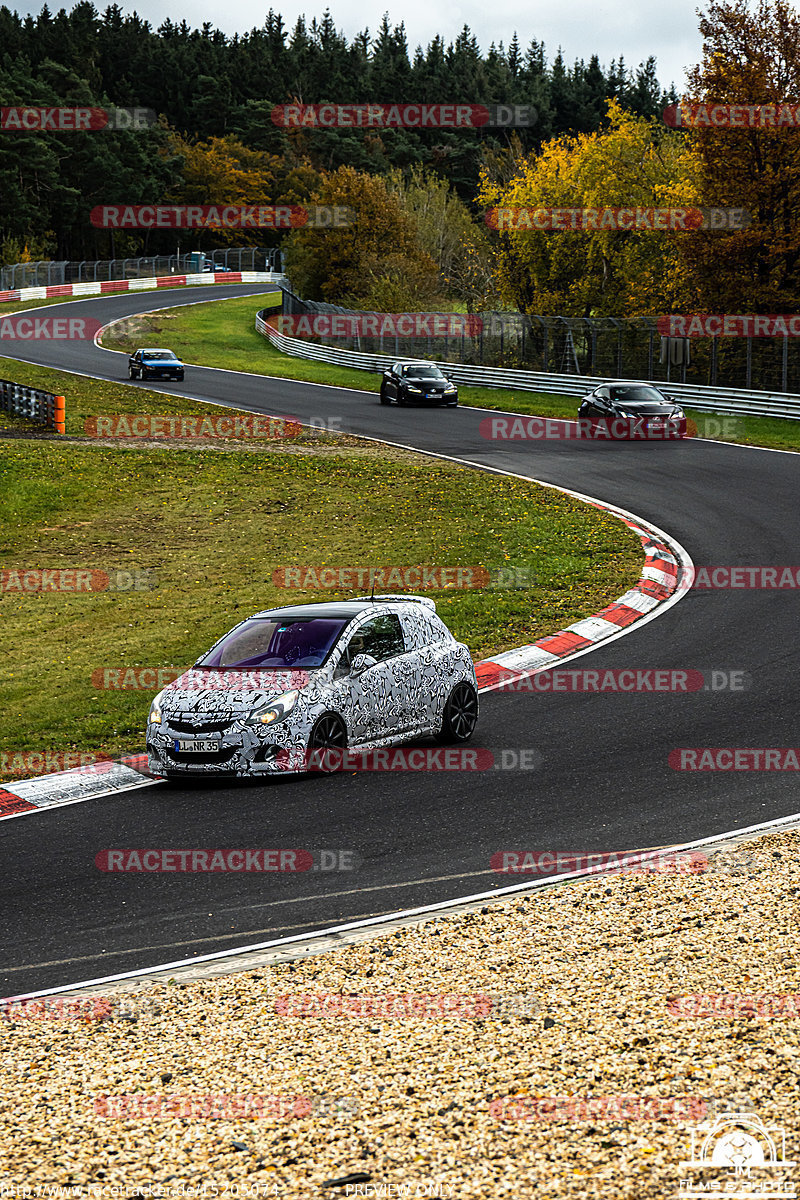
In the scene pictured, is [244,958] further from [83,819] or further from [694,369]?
[694,369]

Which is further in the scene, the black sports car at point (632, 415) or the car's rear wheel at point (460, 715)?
the black sports car at point (632, 415)

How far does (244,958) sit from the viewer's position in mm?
7449

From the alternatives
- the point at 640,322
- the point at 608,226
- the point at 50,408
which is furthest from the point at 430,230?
the point at 50,408

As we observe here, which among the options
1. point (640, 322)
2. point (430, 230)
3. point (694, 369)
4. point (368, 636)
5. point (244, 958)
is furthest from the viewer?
point (430, 230)

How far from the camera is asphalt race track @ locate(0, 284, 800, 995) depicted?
26.8 feet

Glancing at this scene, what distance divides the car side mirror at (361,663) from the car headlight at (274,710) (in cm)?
78

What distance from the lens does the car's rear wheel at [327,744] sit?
1161 cm

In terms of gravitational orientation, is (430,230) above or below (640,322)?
above

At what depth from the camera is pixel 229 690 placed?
1189 cm

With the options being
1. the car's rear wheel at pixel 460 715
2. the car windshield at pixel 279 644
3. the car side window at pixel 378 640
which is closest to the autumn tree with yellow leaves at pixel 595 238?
the car's rear wheel at pixel 460 715

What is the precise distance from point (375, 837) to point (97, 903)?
217 cm

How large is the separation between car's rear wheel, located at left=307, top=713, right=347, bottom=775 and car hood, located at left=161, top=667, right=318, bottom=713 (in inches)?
15.7

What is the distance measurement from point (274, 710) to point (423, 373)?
35.1m

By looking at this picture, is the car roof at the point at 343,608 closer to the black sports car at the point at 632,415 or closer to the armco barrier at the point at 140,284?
the black sports car at the point at 632,415
